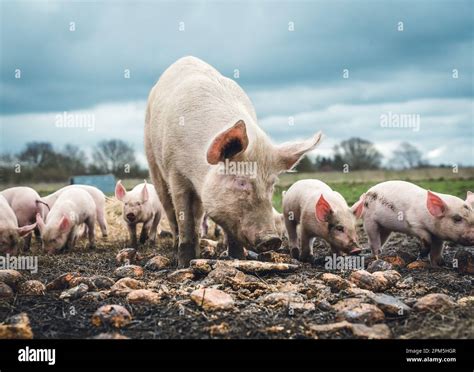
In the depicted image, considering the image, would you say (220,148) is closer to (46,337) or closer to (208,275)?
(208,275)

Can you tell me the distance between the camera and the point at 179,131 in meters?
6.46

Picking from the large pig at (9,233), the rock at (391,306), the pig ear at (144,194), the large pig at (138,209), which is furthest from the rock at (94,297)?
the pig ear at (144,194)

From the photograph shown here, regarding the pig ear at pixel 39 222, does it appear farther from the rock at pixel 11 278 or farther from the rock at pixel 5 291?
the rock at pixel 5 291

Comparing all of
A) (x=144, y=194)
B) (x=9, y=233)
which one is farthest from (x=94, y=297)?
(x=144, y=194)

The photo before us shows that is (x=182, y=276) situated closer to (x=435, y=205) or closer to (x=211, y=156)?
(x=211, y=156)

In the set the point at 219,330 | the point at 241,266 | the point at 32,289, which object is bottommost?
the point at 219,330

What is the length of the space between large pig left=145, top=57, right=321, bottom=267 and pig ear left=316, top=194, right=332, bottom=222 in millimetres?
1031

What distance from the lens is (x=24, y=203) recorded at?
998cm

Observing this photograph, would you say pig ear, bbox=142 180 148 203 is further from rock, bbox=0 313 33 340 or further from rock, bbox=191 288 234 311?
rock, bbox=0 313 33 340

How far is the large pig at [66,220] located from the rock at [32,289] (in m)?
3.34

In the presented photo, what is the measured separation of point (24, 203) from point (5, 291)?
16.0 ft

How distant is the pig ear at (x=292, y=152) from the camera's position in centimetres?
559
